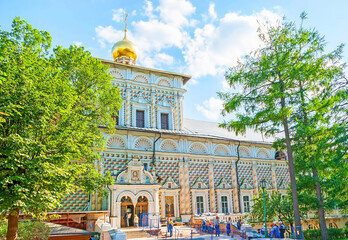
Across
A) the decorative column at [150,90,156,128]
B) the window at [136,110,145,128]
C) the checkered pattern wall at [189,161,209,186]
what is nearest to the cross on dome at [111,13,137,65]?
the decorative column at [150,90,156,128]

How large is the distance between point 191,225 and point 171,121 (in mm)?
8194

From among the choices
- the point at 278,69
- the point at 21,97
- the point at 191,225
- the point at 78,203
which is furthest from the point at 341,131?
the point at 78,203

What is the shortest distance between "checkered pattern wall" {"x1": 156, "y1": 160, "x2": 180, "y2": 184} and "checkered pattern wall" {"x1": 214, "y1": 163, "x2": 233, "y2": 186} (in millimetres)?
3579

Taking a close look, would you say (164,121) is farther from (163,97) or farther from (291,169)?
(291,169)

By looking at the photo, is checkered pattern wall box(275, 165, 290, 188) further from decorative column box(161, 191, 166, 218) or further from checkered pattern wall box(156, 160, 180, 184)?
decorative column box(161, 191, 166, 218)

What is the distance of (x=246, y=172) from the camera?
25125 mm

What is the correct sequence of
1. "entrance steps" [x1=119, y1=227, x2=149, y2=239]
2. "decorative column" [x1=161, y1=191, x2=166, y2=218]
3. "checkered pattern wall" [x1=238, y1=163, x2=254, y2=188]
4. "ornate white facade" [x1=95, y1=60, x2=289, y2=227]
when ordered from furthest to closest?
1. "checkered pattern wall" [x1=238, y1=163, x2=254, y2=188]
2. "decorative column" [x1=161, y1=191, x2=166, y2=218]
3. "ornate white facade" [x1=95, y1=60, x2=289, y2=227]
4. "entrance steps" [x1=119, y1=227, x2=149, y2=239]

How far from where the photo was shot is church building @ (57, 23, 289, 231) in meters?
19.0

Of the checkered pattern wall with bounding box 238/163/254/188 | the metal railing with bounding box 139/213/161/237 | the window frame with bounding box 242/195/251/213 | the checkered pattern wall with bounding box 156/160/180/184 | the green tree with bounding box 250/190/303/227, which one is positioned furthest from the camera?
the checkered pattern wall with bounding box 238/163/254/188

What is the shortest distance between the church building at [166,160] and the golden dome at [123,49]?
86 millimetres

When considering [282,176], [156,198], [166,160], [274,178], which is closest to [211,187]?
[166,160]

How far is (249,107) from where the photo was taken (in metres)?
14.8

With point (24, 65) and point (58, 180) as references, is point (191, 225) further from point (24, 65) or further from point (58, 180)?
point (24, 65)

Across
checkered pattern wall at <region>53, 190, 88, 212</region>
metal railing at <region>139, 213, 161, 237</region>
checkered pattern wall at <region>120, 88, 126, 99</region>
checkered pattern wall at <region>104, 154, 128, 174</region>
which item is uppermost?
checkered pattern wall at <region>120, 88, 126, 99</region>
